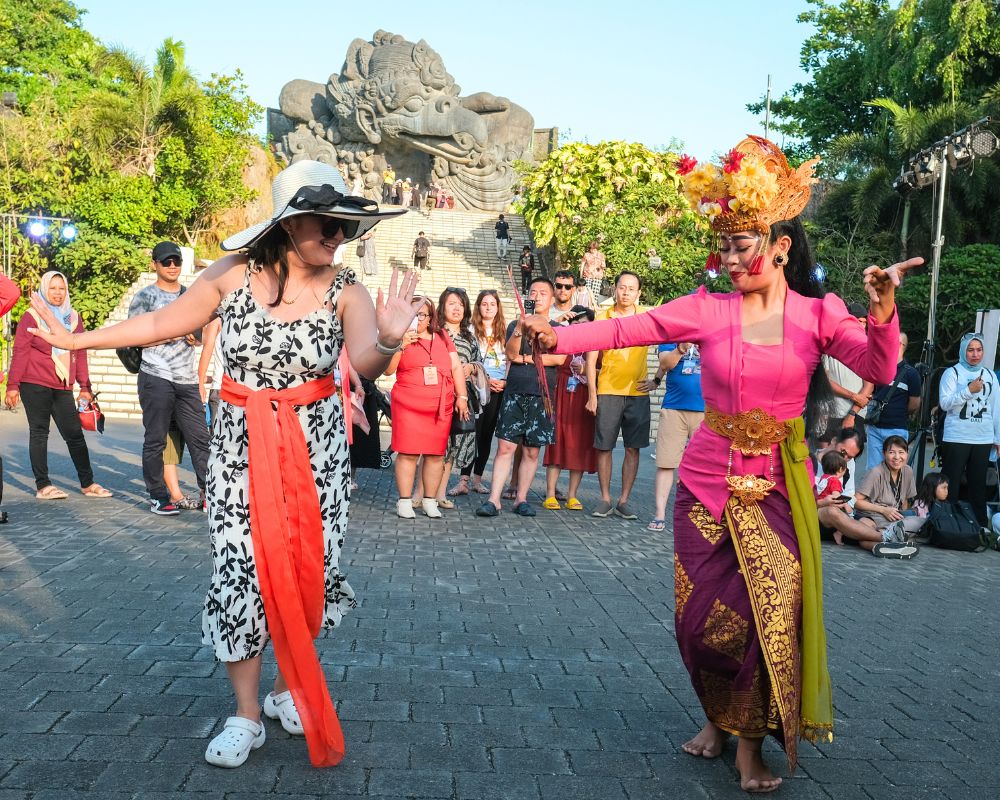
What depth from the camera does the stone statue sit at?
4697 cm

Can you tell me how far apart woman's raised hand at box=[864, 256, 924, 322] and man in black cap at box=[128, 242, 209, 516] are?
612 cm

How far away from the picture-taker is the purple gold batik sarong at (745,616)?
139 inches

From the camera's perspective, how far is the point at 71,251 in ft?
84.8

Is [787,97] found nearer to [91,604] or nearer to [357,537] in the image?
[357,537]

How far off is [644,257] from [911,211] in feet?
23.0

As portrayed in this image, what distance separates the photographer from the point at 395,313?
353 centimetres

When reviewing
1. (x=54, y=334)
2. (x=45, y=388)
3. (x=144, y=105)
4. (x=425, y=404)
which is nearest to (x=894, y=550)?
(x=425, y=404)

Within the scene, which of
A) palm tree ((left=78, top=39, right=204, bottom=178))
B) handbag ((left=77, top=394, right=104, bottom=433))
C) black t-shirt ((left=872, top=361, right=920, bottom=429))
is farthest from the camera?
palm tree ((left=78, top=39, right=204, bottom=178))

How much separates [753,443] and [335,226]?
5.74ft

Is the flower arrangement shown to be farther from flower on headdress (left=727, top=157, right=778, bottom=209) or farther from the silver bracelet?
the silver bracelet

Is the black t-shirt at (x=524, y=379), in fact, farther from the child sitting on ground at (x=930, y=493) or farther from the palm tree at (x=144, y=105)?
the palm tree at (x=144, y=105)

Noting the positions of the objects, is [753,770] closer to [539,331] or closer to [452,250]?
[539,331]

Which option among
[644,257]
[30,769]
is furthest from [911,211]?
[30,769]

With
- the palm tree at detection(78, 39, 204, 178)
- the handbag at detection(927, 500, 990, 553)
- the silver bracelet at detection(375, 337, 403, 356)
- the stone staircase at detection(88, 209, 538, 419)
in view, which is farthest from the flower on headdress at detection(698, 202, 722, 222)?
the palm tree at detection(78, 39, 204, 178)
